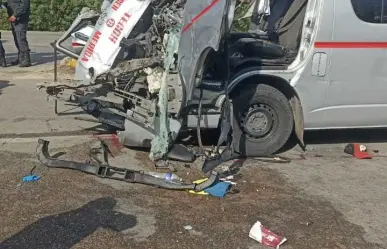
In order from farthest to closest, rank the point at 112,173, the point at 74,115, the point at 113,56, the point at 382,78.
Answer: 1. the point at 74,115
2. the point at 382,78
3. the point at 113,56
4. the point at 112,173

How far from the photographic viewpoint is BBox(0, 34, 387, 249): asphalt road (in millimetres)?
4430

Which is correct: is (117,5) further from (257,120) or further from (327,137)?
(327,137)

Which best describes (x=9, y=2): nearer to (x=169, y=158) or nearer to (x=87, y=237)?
(x=169, y=158)

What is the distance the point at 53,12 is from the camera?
21.2m

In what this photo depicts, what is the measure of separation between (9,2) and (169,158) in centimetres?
735

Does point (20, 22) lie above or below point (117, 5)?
below

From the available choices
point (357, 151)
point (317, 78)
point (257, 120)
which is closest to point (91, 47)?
point (257, 120)

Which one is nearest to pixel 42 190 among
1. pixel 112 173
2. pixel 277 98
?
pixel 112 173

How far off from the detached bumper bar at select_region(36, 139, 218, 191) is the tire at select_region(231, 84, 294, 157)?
1117 millimetres

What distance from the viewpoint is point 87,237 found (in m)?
4.34

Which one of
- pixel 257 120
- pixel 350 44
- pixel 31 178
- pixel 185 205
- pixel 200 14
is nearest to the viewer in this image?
pixel 185 205

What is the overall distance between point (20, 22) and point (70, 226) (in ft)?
27.9

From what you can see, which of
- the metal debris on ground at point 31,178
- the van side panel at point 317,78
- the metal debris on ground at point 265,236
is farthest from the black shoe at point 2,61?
the metal debris on ground at point 265,236

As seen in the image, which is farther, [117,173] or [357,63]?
[357,63]
